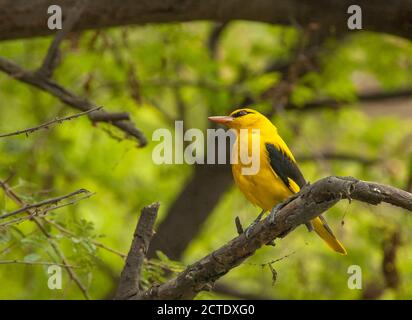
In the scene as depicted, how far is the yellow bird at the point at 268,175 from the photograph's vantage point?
16.0 ft

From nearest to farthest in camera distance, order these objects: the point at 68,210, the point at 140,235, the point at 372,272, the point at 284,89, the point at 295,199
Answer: the point at 295,199 → the point at 140,235 → the point at 284,89 → the point at 68,210 → the point at 372,272

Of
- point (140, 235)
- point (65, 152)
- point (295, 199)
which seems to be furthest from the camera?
point (65, 152)

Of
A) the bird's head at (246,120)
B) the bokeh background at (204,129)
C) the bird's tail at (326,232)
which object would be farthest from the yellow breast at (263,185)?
the bokeh background at (204,129)

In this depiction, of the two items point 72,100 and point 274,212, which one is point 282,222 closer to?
point 274,212

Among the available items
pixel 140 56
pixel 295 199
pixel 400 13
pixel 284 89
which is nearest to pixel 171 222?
pixel 140 56

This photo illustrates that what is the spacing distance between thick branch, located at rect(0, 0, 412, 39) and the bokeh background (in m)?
0.63

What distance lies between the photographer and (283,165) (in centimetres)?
492

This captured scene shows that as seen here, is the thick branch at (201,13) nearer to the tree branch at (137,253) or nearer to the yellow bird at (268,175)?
the yellow bird at (268,175)

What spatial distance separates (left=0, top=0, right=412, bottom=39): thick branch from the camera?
5621 millimetres

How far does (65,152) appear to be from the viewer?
8258 mm

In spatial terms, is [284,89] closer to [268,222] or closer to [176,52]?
[176,52]

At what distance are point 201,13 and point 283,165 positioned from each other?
1.50 metres

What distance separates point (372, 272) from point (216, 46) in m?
2.87

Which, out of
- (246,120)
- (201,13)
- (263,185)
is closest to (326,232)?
(263,185)
